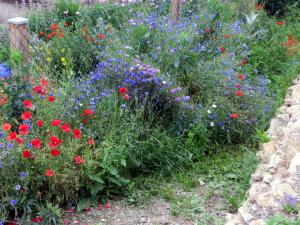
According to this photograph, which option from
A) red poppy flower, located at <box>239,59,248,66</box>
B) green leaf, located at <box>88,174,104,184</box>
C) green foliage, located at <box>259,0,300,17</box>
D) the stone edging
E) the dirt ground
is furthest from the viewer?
green foliage, located at <box>259,0,300,17</box>

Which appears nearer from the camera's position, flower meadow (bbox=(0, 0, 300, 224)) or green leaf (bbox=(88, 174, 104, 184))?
flower meadow (bbox=(0, 0, 300, 224))

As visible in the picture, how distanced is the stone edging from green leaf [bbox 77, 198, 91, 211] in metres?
1.26

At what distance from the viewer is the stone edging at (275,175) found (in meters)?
2.75

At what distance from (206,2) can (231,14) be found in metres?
0.48

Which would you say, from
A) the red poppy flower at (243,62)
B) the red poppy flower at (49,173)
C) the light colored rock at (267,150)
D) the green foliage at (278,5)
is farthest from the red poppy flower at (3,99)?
the green foliage at (278,5)

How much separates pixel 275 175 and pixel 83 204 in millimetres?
1611

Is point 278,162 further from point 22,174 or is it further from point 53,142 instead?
point 22,174

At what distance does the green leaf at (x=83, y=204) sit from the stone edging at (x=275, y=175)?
1258 millimetres

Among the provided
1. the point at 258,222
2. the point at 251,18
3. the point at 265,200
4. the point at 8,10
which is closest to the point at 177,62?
the point at 265,200

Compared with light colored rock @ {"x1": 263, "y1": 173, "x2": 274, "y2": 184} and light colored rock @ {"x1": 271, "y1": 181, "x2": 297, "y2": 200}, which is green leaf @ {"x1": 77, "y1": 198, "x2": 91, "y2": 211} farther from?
light colored rock @ {"x1": 271, "y1": 181, "x2": 297, "y2": 200}

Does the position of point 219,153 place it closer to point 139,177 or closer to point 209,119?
point 209,119

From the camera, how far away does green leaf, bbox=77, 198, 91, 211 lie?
3.82 m

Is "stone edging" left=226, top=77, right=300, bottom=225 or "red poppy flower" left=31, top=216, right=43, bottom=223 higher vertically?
"stone edging" left=226, top=77, right=300, bottom=225

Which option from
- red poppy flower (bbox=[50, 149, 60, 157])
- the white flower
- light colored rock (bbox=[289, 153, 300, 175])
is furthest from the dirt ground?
light colored rock (bbox=[289, 153, 300, 175])
